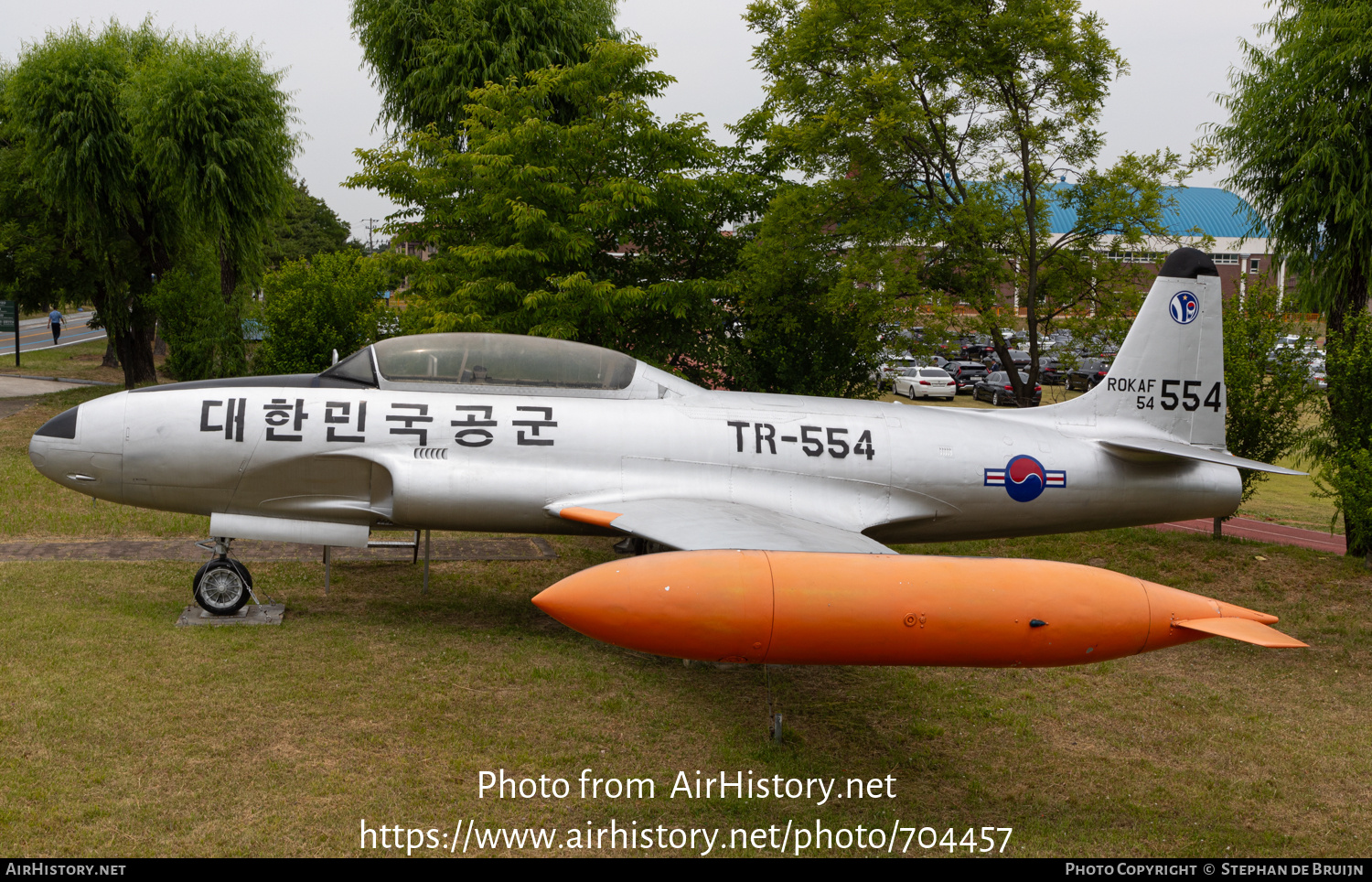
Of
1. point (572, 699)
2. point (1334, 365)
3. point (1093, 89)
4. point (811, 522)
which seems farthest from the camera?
point (1093, 89)

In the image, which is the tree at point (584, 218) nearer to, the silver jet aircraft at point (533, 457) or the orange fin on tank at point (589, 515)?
the silver jet aircraft at point (533, 457)

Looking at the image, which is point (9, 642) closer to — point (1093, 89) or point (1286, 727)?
point (1286, 727)

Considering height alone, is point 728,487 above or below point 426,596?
above

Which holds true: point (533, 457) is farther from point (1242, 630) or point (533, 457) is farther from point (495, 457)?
point (1242, 630)

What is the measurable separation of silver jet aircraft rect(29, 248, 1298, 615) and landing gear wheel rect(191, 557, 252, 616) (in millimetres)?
19

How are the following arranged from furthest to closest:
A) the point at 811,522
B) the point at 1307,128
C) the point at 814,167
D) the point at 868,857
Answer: the point at 814,167, the point at 1307,128, the point at 811,522, the point at 868,857

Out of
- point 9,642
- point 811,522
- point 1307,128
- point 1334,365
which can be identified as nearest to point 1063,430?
point 811,522

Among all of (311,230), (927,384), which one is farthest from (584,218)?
(311,230)

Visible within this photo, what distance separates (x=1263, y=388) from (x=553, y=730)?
11795 millimetres

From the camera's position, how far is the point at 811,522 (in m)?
9.12

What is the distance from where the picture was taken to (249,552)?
12836 millimetres

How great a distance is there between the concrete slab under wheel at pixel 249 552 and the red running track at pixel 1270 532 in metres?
10.8

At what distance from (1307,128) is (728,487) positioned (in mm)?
10513

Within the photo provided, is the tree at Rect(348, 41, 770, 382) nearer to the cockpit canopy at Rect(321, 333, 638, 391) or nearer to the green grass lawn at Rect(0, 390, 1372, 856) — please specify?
the cockpit canopy at Rect(321, 333, 638, 391)
